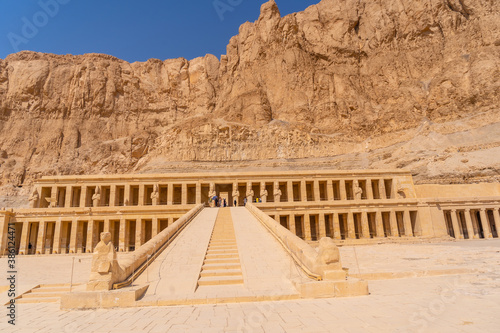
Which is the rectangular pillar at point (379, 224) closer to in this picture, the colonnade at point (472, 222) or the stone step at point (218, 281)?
the colonnade at point (472, 222)

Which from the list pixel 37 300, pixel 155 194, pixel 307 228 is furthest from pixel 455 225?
pixel 37 300

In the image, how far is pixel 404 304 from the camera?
7273 millimetres

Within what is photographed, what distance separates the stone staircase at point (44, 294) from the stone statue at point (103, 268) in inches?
47.7

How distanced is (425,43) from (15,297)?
7045cm

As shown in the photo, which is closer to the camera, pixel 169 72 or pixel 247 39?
pixel 247 39

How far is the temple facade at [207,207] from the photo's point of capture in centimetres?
2731

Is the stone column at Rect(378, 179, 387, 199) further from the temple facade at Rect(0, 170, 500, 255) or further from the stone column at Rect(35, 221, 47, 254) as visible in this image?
the stone column at Rect(35, 221, 47, 254)

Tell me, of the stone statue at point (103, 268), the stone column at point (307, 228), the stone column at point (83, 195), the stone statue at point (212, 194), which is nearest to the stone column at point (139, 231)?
the stone statue at point (212, 194)

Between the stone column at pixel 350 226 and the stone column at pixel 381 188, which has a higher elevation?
the stone column at pixel 381 188

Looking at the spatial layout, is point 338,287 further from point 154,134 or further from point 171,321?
point 154,134

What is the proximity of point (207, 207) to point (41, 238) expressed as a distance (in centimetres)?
1398

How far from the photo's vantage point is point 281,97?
68562 millimetres

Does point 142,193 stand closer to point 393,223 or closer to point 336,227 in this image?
point 336,227

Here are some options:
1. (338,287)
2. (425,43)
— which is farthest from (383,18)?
(338,287)
